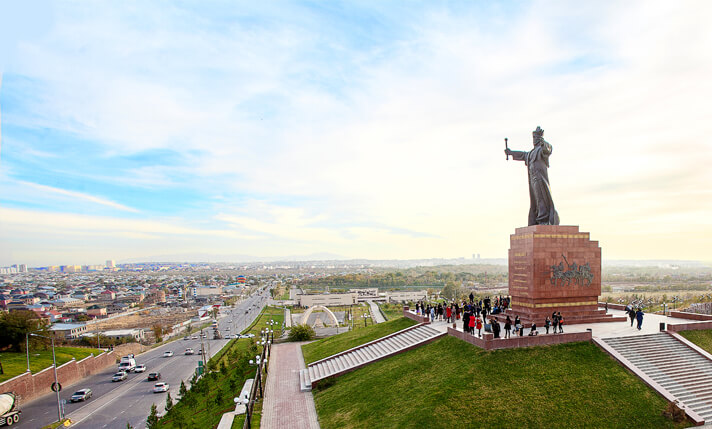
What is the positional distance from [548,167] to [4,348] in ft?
143

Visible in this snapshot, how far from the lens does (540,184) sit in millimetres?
21031

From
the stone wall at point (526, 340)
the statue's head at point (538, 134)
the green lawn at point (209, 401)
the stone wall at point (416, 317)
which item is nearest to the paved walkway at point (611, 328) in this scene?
the stone wall at point (416, 317)

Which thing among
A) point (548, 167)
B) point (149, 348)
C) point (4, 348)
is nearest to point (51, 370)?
point (4, 348)

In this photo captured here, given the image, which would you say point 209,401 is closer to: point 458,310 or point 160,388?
point 160,388

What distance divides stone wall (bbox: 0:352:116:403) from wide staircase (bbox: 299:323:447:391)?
20.9 metres

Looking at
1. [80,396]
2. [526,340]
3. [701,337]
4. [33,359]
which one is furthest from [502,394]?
[33,359]

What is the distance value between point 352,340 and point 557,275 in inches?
473

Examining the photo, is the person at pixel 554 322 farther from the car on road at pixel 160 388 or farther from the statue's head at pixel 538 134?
the car on road at pixel 160 388

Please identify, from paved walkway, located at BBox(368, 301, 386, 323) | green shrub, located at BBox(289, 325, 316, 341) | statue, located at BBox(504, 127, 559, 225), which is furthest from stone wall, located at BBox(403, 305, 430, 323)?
paved walkway, located at BBox(368, 301, 386, 323)

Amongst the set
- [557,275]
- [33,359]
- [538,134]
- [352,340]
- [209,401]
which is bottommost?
[33,359]

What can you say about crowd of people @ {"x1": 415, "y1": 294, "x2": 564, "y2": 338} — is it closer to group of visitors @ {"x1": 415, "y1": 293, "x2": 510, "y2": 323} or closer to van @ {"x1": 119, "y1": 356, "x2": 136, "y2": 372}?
group of visitors @ {"x1": 415, "y1": 293, "x2": 510, "y2": 323}

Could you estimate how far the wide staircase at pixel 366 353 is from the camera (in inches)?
770

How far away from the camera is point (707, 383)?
15.0 metres

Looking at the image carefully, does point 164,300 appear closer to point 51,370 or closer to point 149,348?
point 149,348
